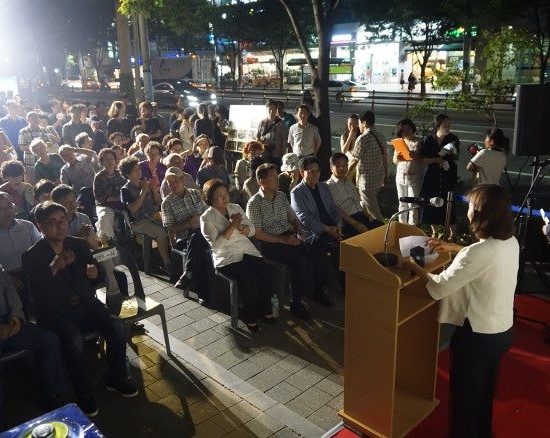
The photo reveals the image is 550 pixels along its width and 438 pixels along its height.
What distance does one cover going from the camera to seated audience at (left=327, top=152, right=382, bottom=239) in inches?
251

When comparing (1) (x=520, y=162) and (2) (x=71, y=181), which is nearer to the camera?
(2) (x=71, y=181)

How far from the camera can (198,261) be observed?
5812 mm

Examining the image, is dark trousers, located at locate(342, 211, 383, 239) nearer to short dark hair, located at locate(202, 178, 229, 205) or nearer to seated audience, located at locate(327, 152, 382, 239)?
seated audience, located at locate(327, 152, 382, 239)

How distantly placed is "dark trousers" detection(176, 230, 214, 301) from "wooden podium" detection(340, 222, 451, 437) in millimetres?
2510

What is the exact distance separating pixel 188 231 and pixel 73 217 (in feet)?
4.51

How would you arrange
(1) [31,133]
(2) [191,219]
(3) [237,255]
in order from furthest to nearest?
(1) [31,133], (2) [191,219], (3) [237,255]

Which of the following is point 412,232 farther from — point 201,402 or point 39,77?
point 39,77

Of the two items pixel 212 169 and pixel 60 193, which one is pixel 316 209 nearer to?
pixel 212 169

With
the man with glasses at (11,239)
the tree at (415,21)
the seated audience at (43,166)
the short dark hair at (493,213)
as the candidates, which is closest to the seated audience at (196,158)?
the seated audience at (43,166)

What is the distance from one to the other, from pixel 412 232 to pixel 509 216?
2.99ft

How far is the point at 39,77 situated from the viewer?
1550 inches

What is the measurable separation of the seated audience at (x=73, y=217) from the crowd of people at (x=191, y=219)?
1 centimetres

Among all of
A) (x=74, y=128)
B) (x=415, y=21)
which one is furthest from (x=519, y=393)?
(x=415, y=21)

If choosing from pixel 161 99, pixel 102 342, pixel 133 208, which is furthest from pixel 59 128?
pixel 161 99
